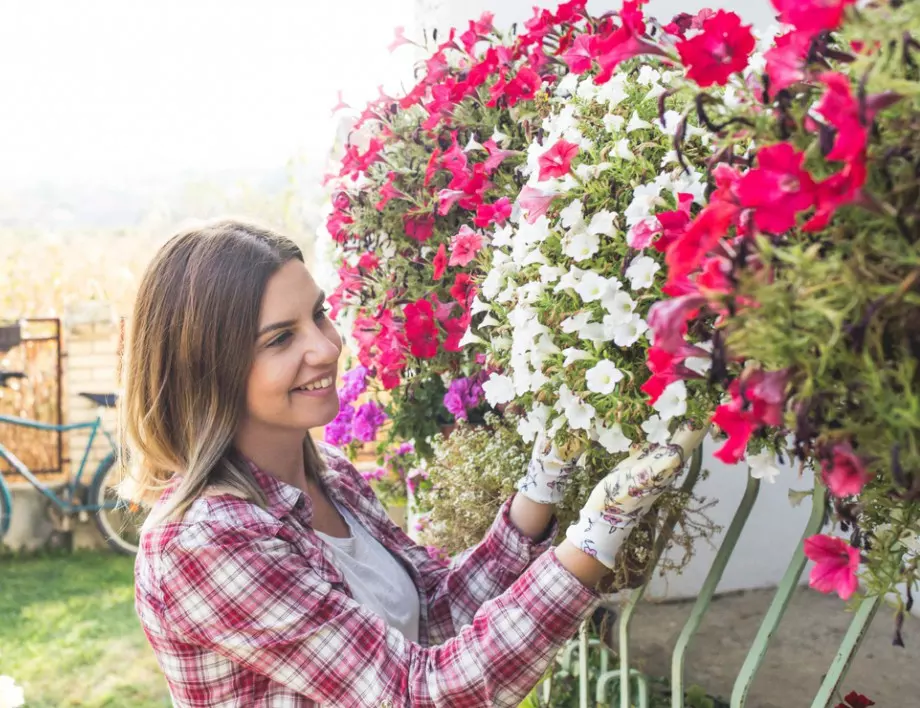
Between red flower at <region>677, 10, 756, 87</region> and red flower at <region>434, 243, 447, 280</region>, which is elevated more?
red flower at <region>677, 10, 756, 87</region>

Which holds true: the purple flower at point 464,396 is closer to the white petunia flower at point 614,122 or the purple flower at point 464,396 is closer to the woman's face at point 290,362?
the woman's face at point 290,362

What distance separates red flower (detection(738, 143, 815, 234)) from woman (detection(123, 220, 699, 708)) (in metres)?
0.50

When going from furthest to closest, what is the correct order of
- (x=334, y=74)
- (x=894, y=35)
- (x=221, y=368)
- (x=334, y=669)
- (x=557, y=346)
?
(x=334, y=74) → (x=221, y=368) → (x=334, y=669) → (x=557, y=346) → (x=894, y=35)

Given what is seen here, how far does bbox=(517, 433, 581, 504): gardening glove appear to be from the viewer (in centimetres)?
129

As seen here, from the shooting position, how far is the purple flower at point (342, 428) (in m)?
2.13

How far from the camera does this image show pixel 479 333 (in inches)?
56.3

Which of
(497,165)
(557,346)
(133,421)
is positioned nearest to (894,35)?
(557,346)

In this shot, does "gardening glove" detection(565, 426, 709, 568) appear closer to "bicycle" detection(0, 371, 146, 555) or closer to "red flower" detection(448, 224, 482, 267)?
"red flower" detection(448, 224, 482, 267)

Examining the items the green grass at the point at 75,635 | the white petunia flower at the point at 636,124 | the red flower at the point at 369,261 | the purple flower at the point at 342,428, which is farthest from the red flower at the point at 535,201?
the green grass at the point at 75,635

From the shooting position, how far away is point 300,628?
1260 millimetres

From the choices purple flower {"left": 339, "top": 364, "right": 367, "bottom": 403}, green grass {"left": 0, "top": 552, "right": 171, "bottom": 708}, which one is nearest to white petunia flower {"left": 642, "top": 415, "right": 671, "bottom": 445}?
purple flower {"left": 339, "top": 364, "right": 367, "bottom": 403}

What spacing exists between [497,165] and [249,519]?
0.63 metres

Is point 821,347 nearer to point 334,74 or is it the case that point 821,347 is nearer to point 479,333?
point 479,333

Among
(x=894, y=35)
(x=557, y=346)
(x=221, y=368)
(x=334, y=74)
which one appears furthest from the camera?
(x=334, y=74)
